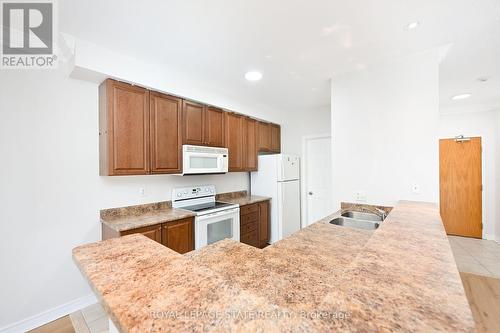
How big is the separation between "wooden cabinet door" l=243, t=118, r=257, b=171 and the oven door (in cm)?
94

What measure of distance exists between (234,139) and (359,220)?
216 centimetres

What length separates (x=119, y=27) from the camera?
1737 millimetres

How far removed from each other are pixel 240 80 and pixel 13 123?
229 centimetres

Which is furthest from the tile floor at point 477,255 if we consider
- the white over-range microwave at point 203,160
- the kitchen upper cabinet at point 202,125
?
the kitchen upper cabinet at point 202,125

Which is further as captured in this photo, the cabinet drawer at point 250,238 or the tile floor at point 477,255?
the cabinet drawer at point 250,238

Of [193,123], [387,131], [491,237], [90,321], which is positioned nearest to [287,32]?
[387,131]

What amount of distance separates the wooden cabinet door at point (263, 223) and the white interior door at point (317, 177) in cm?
94

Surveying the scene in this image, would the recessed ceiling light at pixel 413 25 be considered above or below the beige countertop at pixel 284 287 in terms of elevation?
above

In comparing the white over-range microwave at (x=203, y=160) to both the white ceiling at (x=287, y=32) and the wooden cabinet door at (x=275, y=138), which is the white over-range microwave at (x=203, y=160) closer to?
the white ceiling at (x=287, y=32)

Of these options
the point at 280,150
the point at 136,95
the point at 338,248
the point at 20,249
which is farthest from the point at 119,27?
the point at 280,150

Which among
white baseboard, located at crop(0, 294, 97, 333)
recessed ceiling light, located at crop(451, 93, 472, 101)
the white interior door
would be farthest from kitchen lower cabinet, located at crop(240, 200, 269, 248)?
recessed ceiling light, located at crop(451, 93, 472, 101)

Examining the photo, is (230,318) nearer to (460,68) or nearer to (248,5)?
(248,5)

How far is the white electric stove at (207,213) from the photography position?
2578 millimetres

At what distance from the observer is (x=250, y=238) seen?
3414 millimetres
